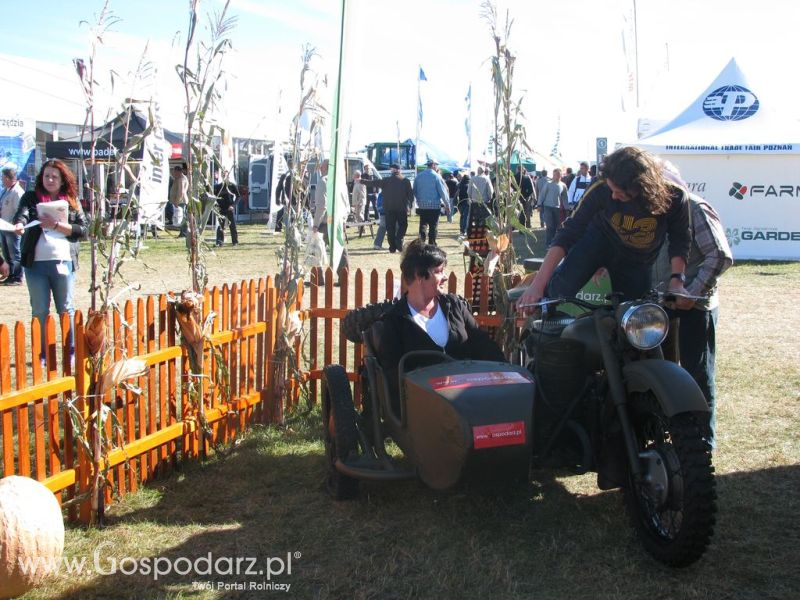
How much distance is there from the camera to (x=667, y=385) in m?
3.21

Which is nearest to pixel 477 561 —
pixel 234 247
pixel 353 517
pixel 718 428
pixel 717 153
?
pixel 353 517

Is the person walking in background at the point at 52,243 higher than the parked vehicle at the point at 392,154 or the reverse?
the reverse

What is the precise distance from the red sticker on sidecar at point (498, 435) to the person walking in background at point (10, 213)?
10302 mm

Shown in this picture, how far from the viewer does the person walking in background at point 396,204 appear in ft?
58.3

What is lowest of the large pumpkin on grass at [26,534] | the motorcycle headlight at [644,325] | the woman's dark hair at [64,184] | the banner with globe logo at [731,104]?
the large pumpkin on grass at [26,534]

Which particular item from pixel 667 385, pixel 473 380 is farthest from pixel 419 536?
pixel 667 385

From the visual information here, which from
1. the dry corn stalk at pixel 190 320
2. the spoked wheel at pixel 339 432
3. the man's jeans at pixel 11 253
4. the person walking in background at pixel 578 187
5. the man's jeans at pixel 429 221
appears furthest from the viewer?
the person walking in background at pixel 578 187

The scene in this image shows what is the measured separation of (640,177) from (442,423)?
153 centimetres

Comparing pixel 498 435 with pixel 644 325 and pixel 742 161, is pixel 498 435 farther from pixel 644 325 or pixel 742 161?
pixel 742 161

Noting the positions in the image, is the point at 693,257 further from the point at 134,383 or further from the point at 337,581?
the point at 134,383

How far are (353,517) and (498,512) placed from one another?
0.74 meters

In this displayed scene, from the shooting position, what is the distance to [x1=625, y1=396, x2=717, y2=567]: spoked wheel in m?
3.08

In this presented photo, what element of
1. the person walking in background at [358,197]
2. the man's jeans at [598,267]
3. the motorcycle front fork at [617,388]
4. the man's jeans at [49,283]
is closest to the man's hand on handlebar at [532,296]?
the man's jeans at [598,267]

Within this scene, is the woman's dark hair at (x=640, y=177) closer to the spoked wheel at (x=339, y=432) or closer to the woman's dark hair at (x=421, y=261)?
the woman's dark hair at (x=421, y=261)
